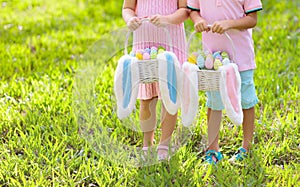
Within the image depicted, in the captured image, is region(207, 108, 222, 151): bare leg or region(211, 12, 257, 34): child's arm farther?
region(207, 108, 222, 151): bare leg

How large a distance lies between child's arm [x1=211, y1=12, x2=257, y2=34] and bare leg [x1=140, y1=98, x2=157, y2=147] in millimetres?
525

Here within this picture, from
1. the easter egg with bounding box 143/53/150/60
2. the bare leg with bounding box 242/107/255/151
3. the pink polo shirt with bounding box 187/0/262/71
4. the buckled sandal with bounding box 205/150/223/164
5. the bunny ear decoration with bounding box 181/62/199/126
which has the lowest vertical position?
the buckled sandal with bounding box 205/150/223/164

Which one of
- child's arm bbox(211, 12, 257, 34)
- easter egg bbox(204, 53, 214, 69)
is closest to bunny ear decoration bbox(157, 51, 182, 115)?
easter egg bbox(204, 53, 214, 69)

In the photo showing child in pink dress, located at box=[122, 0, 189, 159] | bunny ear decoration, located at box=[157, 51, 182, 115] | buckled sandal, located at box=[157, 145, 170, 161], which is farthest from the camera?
buckled sandal, located at box=[157, 145, 170, 161]

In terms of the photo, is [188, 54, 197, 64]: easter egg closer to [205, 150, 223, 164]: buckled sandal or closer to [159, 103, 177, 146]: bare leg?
[159, 103, 177, 146]: bare leg

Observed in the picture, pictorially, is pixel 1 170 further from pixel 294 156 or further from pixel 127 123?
pixel 294 156

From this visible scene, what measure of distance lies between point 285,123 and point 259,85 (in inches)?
23.5

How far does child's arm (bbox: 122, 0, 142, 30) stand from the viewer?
2.47m

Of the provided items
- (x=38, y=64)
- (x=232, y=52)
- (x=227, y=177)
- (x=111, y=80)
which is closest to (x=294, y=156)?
(x=227, y=177)

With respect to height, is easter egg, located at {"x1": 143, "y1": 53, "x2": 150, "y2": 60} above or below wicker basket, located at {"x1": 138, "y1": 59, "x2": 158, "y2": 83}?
above

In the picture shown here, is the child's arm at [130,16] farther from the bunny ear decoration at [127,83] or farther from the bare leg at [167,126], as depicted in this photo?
the bare leg at [167,126]

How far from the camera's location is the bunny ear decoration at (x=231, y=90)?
94.1 inches

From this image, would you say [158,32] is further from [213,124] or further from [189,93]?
[213,124]

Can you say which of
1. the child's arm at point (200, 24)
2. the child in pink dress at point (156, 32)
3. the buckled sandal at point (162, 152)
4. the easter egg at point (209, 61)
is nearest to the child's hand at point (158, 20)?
the child in pink dress at point (156, 32)
